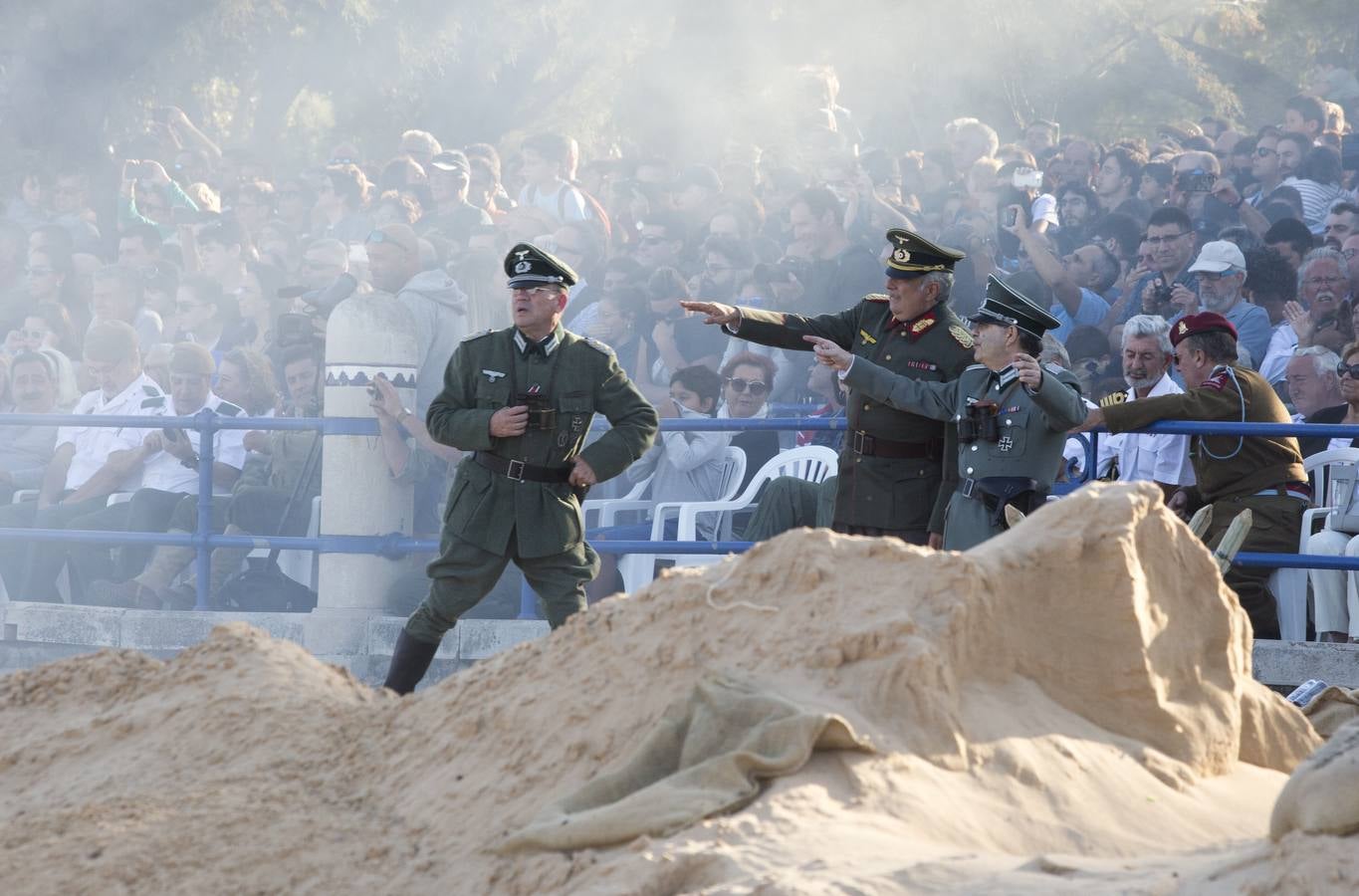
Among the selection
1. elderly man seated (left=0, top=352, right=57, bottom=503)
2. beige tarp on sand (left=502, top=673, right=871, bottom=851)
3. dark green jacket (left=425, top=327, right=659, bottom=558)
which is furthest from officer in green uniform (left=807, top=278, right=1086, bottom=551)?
elderly man seated (left=0, top=352, right=57, bottom=503)

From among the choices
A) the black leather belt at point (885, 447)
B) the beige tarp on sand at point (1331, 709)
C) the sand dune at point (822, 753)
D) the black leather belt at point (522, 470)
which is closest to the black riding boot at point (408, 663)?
the black leather belt at point (522, 470)

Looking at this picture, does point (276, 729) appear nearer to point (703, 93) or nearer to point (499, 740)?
point (499, 740)

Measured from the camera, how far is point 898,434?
20.3 ft

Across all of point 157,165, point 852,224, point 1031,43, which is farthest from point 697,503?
point 1031,43

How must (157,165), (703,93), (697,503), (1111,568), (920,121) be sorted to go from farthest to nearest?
(920,121) < (703,93) < (157,165) < (697,503) < (1111,568)

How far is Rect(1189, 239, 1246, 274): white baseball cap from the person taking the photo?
8.72 m

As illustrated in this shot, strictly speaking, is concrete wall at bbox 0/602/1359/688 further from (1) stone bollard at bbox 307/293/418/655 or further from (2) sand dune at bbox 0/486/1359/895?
(2) sand dune at bbox 0/486/1359/895

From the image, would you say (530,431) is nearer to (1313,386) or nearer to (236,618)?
(236,618)

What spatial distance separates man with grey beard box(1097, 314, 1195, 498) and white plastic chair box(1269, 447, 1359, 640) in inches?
20.6

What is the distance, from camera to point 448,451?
8.27 metres

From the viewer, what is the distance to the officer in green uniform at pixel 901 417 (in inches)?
241

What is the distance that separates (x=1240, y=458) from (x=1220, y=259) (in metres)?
2.29

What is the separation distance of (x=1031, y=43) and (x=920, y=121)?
2.02 meters

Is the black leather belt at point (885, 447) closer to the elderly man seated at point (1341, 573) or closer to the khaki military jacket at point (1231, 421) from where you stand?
the khaki military jacket at point (1231, 421)
